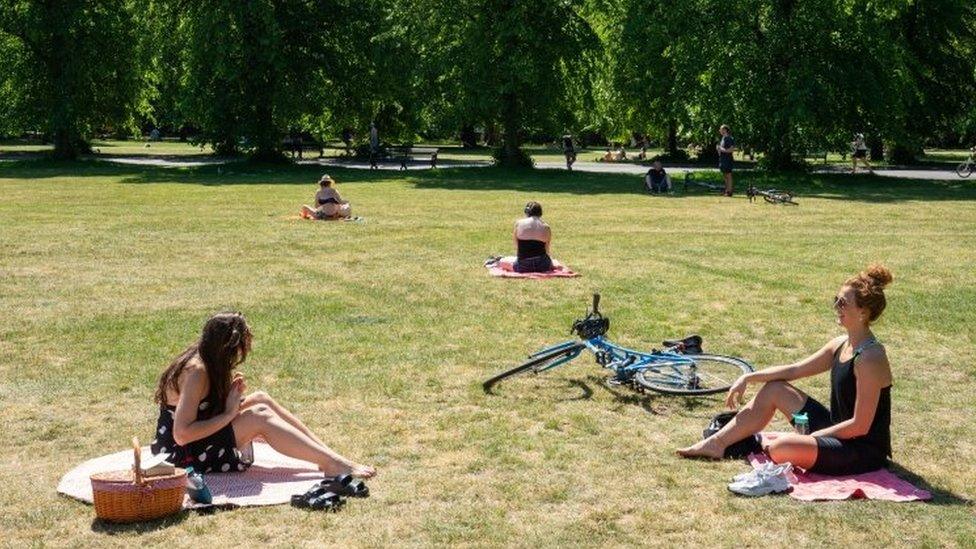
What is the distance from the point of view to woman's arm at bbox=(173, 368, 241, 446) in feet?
23.3

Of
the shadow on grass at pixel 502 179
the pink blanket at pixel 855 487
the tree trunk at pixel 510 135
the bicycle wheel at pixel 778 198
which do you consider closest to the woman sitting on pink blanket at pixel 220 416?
the pink blanket at pixel 855 487

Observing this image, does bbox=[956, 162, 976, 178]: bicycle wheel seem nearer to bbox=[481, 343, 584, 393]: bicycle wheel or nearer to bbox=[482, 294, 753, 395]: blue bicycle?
bbox=[482, 294, 753, 395]: blue bicycle

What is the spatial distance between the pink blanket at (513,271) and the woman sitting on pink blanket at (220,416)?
8.54m

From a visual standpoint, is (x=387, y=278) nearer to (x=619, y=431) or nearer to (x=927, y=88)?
(x=619, y=431)

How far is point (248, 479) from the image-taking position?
7.30 metres

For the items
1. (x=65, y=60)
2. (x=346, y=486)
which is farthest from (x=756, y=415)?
(x=65, y=60)

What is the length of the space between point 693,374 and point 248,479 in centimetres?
392

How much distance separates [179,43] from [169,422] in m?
38.5

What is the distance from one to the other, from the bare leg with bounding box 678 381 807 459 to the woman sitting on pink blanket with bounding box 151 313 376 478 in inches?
92.6

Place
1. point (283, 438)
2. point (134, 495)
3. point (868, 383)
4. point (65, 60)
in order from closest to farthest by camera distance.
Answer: point (134, 495)
point (868, 383)
point (283, 438)
point (65, 60)

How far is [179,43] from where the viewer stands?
4328 cm

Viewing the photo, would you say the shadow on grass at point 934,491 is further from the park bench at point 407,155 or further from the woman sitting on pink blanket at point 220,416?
the park bench at point 407,155

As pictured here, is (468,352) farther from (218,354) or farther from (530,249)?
(530,249)

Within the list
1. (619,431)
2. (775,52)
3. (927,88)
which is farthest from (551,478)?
(927,88)
